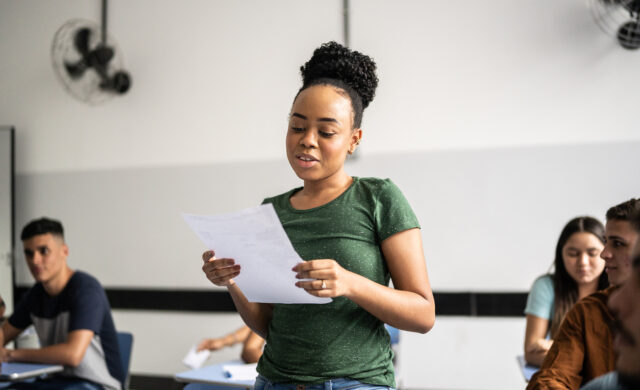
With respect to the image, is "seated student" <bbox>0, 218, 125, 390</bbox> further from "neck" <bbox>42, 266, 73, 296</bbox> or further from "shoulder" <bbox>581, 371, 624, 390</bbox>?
"shoulder" <bbox>581, 371, 624, 390</bbox>

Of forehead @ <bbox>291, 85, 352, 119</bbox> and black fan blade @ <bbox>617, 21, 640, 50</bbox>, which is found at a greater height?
black fan blade @ <bbox>617, 21, 640, 50</bbox>

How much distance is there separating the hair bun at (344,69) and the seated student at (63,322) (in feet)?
7.09

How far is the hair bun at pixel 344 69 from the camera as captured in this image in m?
1.26

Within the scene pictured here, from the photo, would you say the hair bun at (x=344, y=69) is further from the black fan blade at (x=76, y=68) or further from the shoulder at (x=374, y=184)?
the black fan blade at (x=76, y=68)

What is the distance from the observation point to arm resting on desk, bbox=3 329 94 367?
9.11 feet

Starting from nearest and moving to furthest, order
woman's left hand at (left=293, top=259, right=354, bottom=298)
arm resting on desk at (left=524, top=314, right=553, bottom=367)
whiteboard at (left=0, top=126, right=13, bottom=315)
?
1. woman's left hand at (left=293, top=259, right=354, bottom=298)
2. arm resting on desk at (left=524, top=314, right=553, bottom=367)
3. whiteboard at (left=0, top=126, right=13, bottom=315)

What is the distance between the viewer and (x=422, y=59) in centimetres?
394

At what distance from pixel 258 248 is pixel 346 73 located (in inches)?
17.4

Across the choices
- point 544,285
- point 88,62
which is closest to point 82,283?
point 88,62

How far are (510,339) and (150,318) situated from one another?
2622 millimetres

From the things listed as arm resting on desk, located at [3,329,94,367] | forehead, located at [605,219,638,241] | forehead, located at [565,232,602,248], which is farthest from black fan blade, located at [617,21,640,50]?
arm resting on desk, located at [3,329,94,367]

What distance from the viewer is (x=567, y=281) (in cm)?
286

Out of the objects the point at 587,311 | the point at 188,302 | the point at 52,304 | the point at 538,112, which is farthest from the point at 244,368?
the point at 538,112

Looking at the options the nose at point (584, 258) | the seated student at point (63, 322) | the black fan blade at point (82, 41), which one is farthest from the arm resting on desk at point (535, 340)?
the black fan blade at point (82, 41)
